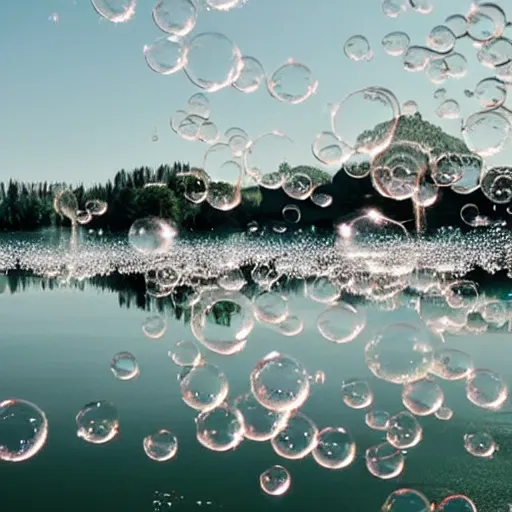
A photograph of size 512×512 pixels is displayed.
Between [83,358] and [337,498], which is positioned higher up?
[83,358]

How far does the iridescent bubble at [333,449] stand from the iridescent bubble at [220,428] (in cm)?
72

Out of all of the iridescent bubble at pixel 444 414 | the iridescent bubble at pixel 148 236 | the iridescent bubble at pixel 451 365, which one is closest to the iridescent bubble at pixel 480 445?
the iridescent bubble at pixel 451 365

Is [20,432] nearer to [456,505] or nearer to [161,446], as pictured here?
[161,446]

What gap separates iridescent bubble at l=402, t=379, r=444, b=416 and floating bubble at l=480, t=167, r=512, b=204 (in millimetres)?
6327

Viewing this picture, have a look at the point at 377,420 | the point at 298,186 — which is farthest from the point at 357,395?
the point at 298,186

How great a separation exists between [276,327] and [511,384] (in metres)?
6.82

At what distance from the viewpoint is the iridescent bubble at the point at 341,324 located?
7840mm

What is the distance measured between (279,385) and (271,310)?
3699 mm

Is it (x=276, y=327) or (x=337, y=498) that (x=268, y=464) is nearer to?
(x=337, y=498)

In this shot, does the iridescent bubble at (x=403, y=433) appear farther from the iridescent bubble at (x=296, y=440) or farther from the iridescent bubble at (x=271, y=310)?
the iridescent bubble at (x=271, y=310)

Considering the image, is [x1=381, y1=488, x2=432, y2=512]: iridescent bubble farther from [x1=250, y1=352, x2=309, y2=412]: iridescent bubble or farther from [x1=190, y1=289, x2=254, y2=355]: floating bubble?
[x1=190, y1=289, x2=254, y2=355]: floating bubble

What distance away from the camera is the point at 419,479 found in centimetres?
747

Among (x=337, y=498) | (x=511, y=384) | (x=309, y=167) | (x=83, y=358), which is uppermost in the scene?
(x=309, y=167)

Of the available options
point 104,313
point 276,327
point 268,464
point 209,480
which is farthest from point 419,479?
point 104,313
